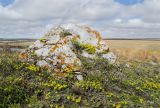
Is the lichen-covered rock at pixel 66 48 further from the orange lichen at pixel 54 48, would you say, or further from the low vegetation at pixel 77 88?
the low vegetation at pixel 77 88

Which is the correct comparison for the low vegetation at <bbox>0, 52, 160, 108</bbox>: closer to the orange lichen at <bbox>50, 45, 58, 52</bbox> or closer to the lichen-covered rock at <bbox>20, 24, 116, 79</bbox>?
the lichen-covered rock at <bbox>20, 24, 116, 79</bbox>

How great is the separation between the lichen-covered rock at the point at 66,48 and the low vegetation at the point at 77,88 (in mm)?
469

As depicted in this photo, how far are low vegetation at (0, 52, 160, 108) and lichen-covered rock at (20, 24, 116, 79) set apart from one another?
469 millimetres

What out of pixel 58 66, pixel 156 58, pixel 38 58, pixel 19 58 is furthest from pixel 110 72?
pixel 156 58

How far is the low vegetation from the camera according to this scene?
1056 centimetres

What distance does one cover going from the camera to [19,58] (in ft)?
45.8

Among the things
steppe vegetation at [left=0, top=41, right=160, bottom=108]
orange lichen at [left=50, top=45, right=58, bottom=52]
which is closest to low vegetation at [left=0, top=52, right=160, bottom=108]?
steppe vegetation at [left=0, top=41, right=160, bottom=108]

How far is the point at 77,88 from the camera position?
36.7ft

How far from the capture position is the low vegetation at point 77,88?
10562 mm

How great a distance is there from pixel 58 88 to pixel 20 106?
60.0 inches

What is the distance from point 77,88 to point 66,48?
10.1ft

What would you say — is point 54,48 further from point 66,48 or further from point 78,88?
point 78,88

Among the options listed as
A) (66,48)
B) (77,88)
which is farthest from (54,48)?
(77,88)

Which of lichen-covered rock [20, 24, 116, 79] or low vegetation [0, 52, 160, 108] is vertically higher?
lichen-covered rock [20, 24, 116, 79]
